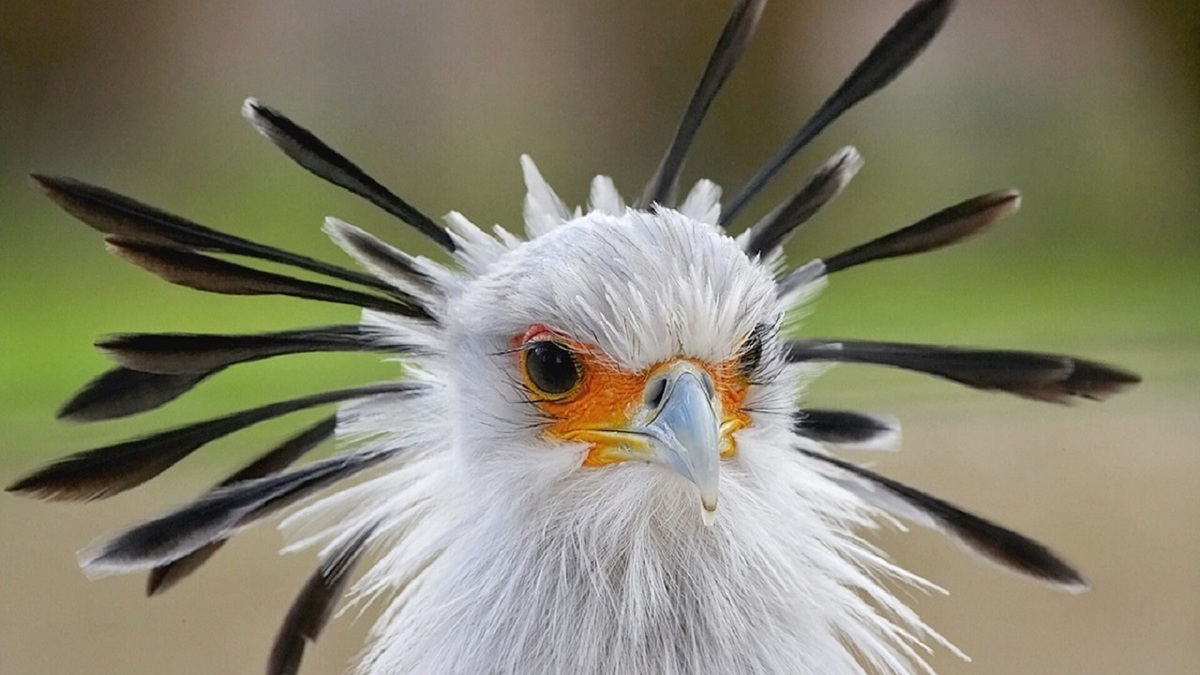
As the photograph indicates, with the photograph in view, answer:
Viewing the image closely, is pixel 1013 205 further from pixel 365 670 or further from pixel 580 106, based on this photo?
pixel 580 106

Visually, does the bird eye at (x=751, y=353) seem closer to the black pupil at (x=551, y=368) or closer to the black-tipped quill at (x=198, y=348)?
the black pupil at (x=551, y=368)

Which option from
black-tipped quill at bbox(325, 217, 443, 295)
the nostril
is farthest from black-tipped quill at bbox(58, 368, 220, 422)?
the nostril

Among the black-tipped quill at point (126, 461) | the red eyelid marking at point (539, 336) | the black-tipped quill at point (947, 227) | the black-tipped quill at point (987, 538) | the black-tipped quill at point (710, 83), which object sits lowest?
the black-tipped quill at point (987, 538)

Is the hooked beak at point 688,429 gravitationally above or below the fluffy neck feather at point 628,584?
above

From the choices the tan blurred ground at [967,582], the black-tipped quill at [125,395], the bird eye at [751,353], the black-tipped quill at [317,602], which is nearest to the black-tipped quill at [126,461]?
A: the black-tipped quill at [125,395]

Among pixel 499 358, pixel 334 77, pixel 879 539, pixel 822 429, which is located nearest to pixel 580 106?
pixel 334 77

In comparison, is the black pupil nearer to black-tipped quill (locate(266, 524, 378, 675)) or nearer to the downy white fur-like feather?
the downy white fur-like feather

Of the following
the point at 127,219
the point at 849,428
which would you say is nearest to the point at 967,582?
the point at 849,428
